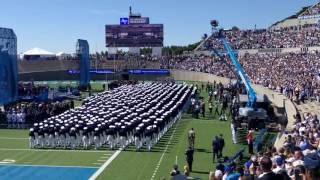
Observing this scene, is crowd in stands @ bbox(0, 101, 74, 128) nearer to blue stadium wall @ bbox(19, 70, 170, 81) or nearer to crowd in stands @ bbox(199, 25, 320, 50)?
crowd in stands @ bbox(199, 25, 320, 50)

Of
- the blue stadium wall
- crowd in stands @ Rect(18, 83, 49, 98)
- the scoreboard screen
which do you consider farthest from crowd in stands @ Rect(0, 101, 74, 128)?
the scoreboard screen

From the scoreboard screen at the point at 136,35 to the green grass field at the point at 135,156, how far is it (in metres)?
46.0

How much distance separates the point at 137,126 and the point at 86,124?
80.7 inches

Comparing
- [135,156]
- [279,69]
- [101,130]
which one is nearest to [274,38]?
[279,69]

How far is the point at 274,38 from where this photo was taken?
66188 millimetres

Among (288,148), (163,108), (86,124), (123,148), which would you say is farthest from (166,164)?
(163,108)

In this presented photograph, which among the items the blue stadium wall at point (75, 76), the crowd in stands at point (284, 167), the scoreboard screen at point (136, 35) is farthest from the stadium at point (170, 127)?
the scoreboard screen at point (136, 35)

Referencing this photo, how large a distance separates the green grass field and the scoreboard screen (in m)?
46.0

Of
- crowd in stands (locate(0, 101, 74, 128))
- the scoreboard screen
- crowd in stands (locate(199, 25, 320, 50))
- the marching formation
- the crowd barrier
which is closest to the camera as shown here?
the marching formation

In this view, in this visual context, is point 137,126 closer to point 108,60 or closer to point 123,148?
point 123,148

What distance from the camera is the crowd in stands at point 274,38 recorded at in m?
57.8

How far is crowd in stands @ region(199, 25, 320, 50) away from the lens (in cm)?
5784

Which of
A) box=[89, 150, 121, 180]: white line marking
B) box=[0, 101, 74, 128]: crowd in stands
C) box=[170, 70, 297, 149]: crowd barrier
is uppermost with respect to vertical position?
box=[170, 70, 297, 149]: crowd barrier

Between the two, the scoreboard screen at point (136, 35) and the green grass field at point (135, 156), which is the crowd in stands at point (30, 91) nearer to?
the green grass field at point (135, 156)
